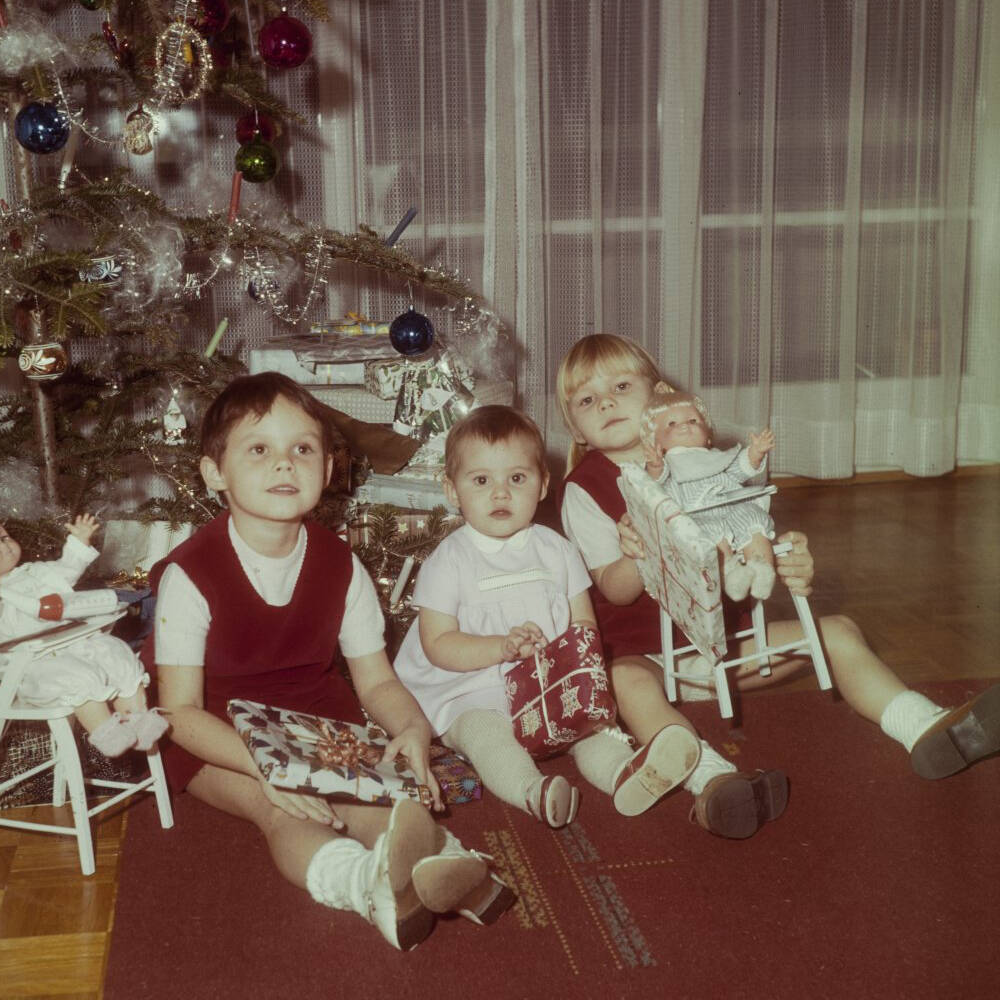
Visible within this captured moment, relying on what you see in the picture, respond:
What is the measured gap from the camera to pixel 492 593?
2.00 m

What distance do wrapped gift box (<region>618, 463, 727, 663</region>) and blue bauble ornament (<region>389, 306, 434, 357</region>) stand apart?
677 mm

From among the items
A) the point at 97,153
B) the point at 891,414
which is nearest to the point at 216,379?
the point at 97,153

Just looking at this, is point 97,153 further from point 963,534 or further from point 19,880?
point 963,534

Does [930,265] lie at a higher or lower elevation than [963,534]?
higher

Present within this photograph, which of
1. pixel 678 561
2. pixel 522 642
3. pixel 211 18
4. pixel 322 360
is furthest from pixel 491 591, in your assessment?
pixel 211 18

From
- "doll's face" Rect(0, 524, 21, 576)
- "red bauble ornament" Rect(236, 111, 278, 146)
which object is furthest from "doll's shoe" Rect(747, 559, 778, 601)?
"red bauble ornament" Rect(236, 111, 278, 146)

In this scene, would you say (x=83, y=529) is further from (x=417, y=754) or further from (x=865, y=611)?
(x=865, y=611)

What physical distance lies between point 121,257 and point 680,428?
1019 millimetres

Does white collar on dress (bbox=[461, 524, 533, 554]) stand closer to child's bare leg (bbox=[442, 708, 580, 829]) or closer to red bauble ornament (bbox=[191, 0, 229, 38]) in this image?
child's bare leg (bbox=[442, 708, 580, 829])

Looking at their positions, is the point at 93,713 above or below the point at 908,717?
above

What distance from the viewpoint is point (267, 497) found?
181cm

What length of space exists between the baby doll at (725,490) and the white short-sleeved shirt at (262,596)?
54cm

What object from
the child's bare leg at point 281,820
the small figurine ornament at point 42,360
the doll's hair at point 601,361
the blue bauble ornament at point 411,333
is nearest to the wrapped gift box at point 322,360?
the blue bauble ornament at point 411,333

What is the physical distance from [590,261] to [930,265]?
1.21 m
